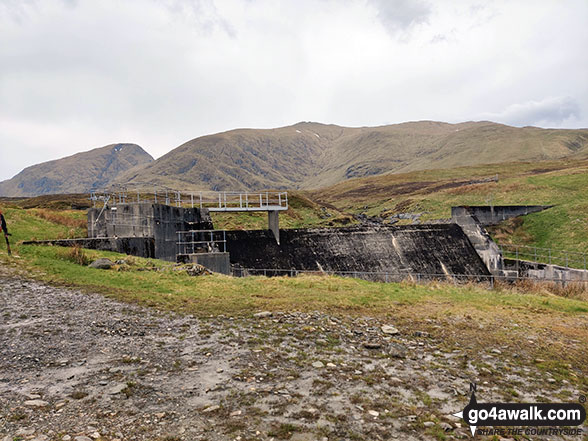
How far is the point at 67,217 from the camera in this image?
31.1 m

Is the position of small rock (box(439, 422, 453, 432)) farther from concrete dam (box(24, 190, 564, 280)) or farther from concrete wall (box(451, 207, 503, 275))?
concrete wall (box(451, 207, 503, 275))

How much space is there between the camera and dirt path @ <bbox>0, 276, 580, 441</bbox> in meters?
5.77

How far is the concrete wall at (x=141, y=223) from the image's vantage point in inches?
988

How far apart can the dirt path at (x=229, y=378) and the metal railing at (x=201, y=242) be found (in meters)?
16.4

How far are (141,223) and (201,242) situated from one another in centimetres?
486

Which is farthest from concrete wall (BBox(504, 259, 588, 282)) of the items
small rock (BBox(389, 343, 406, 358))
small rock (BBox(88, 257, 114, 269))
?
small rock (BBox(88, 257, 114, 269))

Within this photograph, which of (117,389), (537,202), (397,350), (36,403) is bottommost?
(397,350)

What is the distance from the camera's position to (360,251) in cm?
3244

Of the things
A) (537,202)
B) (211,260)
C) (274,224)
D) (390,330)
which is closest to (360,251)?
(274,224)

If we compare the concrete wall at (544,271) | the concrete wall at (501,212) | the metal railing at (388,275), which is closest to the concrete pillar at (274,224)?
the metal railing at (388,275)

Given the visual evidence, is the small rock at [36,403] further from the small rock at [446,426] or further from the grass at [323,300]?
the small rock at [446,426]

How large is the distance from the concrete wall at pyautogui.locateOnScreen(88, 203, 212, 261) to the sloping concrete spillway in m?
5.30

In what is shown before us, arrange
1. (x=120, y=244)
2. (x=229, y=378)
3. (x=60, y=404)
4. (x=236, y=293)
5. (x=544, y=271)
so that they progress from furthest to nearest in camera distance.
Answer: (x=544, y=271) → (x=120, y=244) → (x=236, y=293) → (x=229, y=378) → (x=60, y=404)

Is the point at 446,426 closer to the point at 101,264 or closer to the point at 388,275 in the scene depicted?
the point at 101,264
